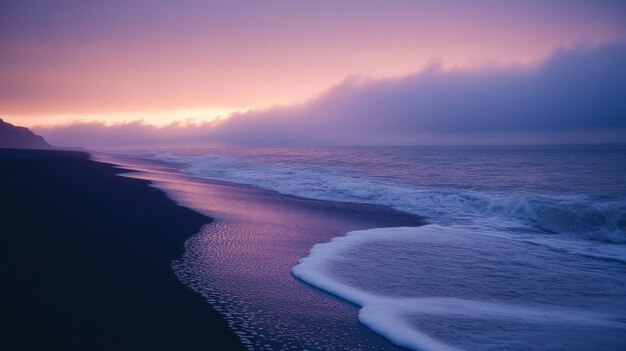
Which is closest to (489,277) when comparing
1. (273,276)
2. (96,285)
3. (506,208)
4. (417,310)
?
(417,310)

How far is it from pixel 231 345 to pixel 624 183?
28.7 metres

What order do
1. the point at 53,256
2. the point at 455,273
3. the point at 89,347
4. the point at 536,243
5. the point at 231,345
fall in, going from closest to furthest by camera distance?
the point at 89,347
the point at 231,345
the point at 53,256
the point at 455,273
the point at 536,243

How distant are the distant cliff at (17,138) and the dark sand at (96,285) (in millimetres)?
128814

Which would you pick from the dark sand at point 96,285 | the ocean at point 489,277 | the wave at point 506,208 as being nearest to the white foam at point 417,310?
the ocean at point 489,277

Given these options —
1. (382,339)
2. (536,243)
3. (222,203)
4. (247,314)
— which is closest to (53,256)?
(247,314)

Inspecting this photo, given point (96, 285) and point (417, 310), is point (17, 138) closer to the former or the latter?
point (96, 285)

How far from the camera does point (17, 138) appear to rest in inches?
4791

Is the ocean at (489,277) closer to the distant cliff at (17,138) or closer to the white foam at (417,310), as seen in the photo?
Result: the white foam at (417,310)

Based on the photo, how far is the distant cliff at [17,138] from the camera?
114562 mm

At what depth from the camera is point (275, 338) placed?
4391 millimetres

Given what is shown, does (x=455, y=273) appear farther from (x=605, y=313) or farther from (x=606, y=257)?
(x=606, y=257)

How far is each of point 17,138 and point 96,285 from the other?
148 m

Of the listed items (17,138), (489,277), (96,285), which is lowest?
(489,277)

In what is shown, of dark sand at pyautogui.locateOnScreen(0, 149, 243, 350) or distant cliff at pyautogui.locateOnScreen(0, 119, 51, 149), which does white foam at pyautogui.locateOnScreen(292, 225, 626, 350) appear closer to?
dark sand at pyautogui.locateOnScreen(0, 149, 243, 350)
